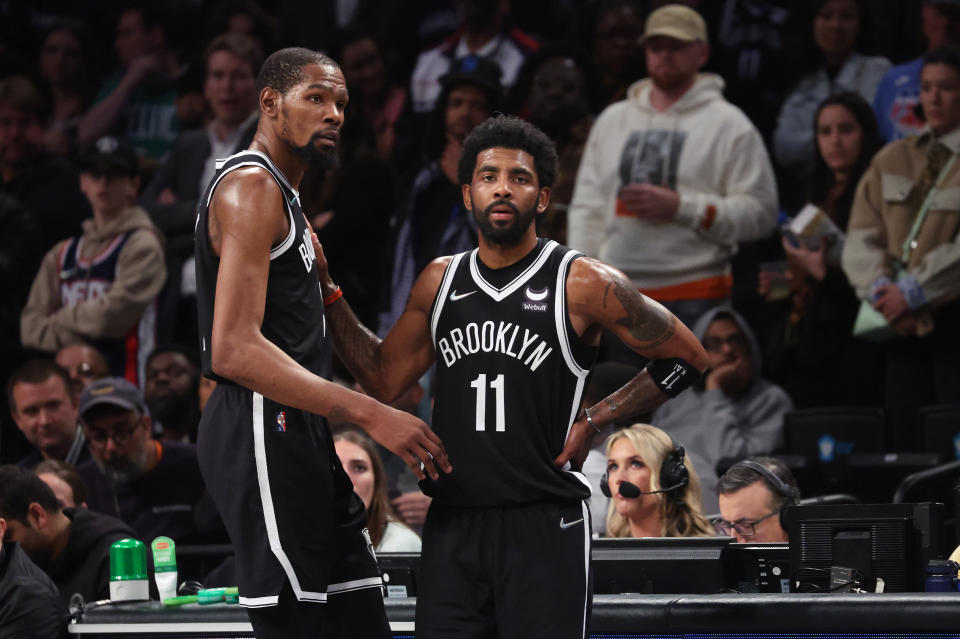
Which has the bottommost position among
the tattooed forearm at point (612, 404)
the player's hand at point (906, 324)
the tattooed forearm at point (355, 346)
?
the tattooed forearm at point (612, 404)

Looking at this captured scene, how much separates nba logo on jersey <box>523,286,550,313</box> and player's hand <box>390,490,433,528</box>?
3060mm

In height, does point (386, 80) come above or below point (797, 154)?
above

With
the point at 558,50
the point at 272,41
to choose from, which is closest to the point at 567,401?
the point at 558,50

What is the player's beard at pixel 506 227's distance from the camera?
4062 millimetres

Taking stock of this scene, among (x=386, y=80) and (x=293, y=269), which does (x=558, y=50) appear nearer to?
(x=386, y=80)

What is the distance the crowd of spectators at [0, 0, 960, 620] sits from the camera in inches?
287

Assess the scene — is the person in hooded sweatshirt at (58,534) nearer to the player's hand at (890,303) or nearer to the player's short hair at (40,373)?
the player's short hair at (40,373)

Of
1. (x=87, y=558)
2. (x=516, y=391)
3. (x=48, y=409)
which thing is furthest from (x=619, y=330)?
(x=48, y=409)

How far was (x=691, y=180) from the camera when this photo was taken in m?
7.88

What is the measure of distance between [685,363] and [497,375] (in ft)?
1.88

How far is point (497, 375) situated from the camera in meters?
4.02

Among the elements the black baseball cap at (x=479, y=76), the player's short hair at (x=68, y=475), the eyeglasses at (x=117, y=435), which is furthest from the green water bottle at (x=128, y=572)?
the black baseball cap at (x=479, y=76)

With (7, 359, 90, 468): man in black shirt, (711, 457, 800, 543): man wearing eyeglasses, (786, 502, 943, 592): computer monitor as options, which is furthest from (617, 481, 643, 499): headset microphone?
(7, 359, 90, 468): man in black shirt

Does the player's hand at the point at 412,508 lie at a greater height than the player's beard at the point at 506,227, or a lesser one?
lesser
